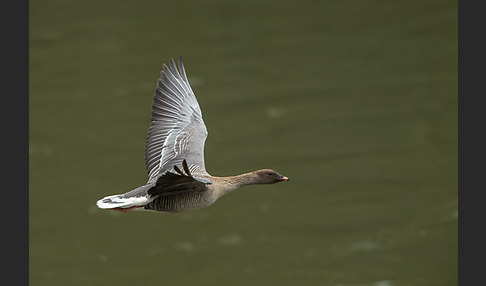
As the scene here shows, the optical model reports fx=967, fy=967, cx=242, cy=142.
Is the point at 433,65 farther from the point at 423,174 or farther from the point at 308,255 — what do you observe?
the point at 308,255

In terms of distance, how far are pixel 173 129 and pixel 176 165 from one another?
1.30 m

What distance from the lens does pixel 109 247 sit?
2353 centimetres

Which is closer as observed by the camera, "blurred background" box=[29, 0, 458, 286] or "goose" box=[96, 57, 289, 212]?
"goose" box=[96, 57, 289, 212]

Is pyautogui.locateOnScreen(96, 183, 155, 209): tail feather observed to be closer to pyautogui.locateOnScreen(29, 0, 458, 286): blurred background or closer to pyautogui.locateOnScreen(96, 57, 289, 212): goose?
pyautogui.locateOnScreen(96, 57, 289, 212): goose

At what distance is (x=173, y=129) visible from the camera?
13.2 meters

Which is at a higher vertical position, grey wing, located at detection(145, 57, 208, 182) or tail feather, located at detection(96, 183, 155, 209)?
grey wing, located at detection(145, 57, 208, 182)

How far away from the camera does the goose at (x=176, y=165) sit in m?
11.0

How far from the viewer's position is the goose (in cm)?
1100

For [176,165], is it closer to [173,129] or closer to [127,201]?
[127,201]

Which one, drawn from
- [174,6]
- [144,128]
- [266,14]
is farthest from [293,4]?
[144,128]

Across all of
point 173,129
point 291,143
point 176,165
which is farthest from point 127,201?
point 291,143

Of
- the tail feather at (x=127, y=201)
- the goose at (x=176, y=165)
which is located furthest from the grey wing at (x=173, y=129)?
the tail feather at (x=127, y=201)

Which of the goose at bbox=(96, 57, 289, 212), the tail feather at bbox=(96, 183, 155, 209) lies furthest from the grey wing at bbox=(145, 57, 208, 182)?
the tail feather at bbox=(96, 183, 155, 209)

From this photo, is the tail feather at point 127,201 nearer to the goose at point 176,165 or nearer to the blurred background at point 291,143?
the goose at point 176,165
